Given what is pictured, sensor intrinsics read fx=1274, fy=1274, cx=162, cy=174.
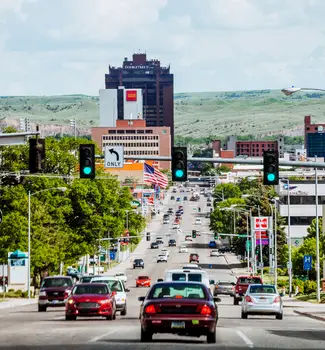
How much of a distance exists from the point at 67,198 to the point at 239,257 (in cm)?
8119

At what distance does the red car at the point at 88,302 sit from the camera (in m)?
48.3

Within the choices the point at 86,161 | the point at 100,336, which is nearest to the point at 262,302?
the point at 86,161

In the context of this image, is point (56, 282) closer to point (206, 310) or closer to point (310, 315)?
point (310, 315)

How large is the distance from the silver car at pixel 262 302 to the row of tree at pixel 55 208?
148ft

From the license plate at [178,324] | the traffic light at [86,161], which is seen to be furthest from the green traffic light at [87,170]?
the license plate at [178,324]

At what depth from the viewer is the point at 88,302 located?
48312mm

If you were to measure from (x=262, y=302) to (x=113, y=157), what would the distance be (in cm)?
962

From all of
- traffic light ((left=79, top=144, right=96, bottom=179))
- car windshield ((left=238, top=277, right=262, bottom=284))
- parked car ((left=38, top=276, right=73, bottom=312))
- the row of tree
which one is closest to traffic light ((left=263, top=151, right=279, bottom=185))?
traffic light ((left=79, top=144, right=96, bottom=179))

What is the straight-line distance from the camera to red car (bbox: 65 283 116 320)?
48.3m

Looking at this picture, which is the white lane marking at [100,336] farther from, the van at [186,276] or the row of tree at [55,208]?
the row of tree at [55,208]

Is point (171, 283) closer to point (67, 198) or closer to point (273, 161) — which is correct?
point (273, 161)

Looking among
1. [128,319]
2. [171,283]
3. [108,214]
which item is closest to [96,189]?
[108,214]

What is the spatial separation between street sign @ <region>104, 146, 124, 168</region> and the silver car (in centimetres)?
843

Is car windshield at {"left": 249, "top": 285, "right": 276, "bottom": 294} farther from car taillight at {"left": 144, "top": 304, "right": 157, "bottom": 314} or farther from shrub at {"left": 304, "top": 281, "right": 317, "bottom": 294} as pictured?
shrub at {"left": 304, "top": 281, "right": 317, "bottom": 294}
